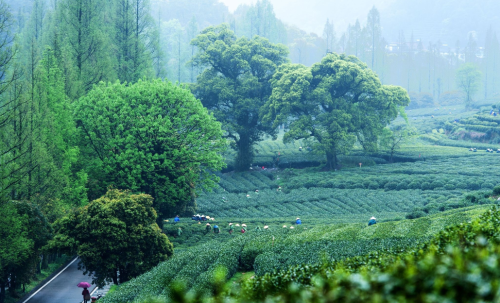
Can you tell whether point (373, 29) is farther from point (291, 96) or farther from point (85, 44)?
point (85, 44)

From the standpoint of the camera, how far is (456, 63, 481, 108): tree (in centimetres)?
10169

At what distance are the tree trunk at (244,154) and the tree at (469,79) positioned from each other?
65.5 meters

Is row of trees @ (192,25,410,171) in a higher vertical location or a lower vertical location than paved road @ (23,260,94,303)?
higher

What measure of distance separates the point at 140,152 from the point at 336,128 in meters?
25.8

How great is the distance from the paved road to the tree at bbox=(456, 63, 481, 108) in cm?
9307

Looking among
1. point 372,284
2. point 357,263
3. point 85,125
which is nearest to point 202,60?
point 85,125

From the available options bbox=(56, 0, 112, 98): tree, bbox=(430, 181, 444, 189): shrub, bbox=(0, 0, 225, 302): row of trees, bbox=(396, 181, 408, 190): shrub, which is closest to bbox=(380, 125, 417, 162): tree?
bbox=(396, 181, 408, 190): shrub

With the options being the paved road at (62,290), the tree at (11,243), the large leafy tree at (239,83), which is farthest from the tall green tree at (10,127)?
the large leafy tree at (239,83)

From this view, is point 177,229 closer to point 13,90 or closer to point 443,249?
point 13,90

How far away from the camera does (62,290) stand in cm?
2692

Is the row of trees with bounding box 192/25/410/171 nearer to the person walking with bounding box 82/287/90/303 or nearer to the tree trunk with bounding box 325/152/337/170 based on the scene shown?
the tree trunk with bounding box 325/152/337/170

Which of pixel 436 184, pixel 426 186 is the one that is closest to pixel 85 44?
pixel 426 186

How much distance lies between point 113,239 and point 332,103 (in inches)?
1353

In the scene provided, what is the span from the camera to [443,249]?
33.3 feet
